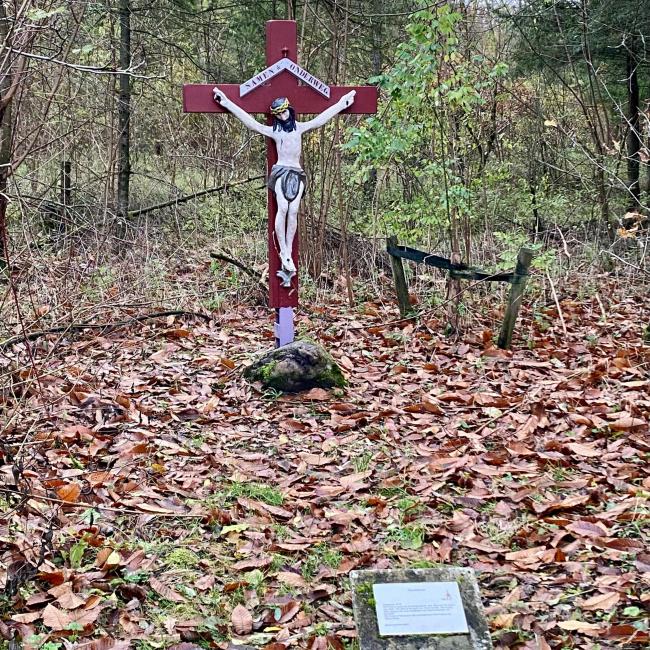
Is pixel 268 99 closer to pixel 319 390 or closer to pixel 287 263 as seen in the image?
pixel 287 263

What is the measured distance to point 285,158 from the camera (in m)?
6.03

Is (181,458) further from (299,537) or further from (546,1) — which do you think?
(546,1)

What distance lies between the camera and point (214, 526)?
3893 mm

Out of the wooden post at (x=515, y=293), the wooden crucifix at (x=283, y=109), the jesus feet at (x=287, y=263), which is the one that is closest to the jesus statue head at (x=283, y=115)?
the wooden crucifix at (x=283, y=109)

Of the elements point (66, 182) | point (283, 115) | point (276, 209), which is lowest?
point (276, 209)

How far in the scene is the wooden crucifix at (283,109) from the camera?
586cm

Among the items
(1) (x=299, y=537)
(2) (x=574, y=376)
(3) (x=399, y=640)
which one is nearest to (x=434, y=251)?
(2) (x=574, y=376)

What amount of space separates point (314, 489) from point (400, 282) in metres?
3.50

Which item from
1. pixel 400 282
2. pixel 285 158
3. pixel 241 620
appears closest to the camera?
pixel 241 620

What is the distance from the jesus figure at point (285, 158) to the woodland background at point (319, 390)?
0.88 m

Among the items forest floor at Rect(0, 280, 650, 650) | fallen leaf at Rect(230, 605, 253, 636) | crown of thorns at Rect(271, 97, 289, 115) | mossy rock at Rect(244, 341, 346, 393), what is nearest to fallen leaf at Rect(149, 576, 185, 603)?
forest floor at Rect(0, 280, 650, 650)

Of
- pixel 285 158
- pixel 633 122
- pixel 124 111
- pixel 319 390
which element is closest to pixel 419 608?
pixel 319 390

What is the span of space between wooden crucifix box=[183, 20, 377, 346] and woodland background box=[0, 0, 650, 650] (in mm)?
638

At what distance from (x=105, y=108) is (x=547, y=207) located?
6247mm
